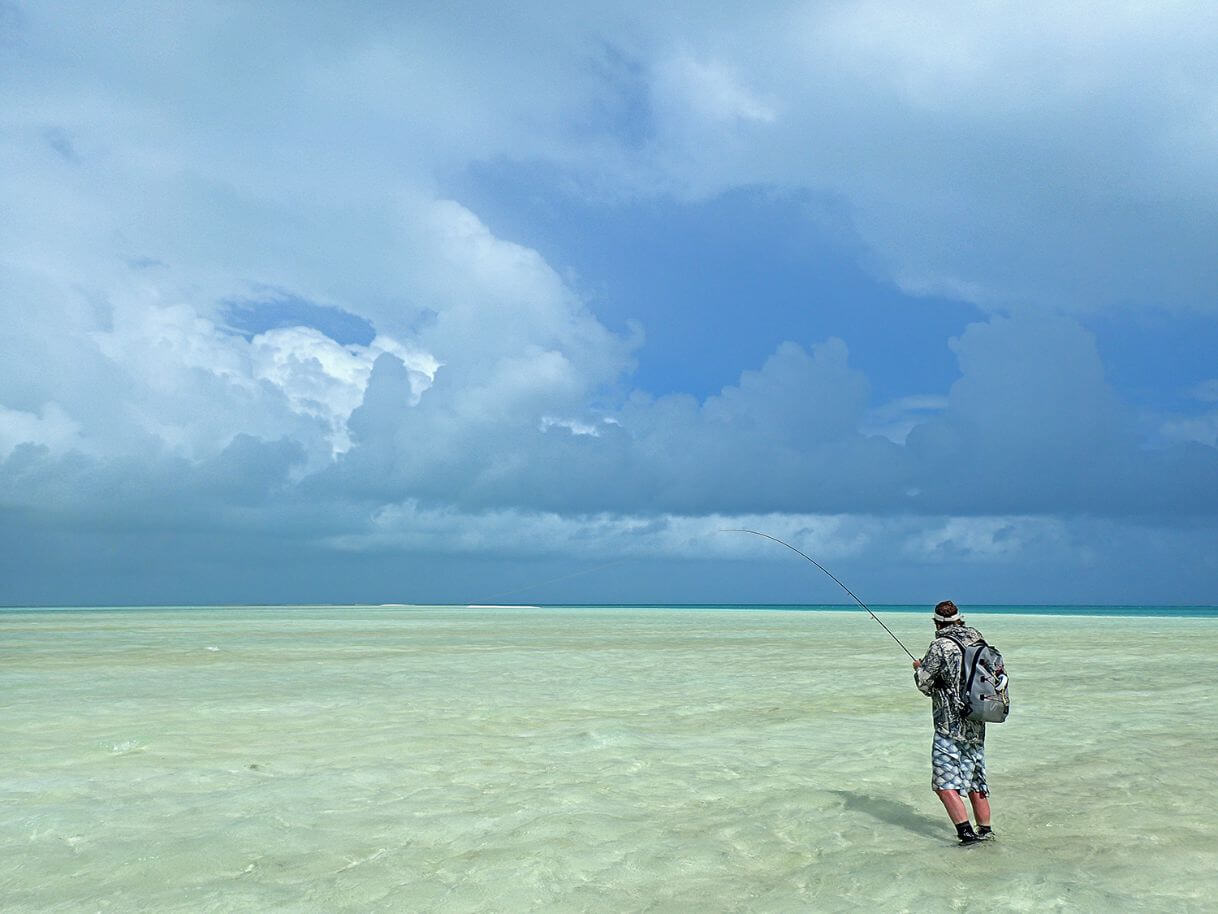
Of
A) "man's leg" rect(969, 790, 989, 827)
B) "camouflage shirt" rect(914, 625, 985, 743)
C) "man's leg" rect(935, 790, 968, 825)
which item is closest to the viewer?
"camouflage shirt" rect(914, 625, 985, 743)

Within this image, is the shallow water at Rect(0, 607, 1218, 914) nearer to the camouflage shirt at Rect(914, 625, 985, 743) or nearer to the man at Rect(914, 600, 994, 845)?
the man at Rect(914, 600, 994, 845)

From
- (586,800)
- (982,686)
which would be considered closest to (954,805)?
(982,686)

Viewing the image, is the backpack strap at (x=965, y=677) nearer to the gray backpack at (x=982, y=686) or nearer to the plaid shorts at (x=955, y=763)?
the gray backpack at (x=982, y=686)

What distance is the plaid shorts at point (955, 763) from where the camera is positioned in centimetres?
822

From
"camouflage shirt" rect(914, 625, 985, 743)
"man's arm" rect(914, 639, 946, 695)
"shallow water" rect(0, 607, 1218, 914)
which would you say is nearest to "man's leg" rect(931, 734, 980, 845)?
"camouflage shirt" rect(914, 625, 985, 743)

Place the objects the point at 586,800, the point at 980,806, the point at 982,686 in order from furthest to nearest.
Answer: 1. the point at 586,800
2. the point at 980,806
3. the point at 982,686

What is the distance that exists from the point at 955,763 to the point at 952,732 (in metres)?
0.27

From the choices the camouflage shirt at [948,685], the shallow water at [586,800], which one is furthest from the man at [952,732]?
the shallow water at [586,800]

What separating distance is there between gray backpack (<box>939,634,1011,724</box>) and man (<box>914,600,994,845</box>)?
0.06 metres

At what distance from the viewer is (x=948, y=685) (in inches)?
324

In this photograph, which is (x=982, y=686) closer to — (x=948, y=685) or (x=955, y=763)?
(x=948, y=685)

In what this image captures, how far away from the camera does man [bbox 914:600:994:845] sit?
26.9ft

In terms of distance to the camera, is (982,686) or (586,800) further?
(586,800)

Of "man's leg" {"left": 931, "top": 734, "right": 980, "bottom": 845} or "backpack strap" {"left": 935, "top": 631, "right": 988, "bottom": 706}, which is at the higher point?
"backpack strap" {"left": 935, "top": 631, "right": 988, "bottom": 706}
